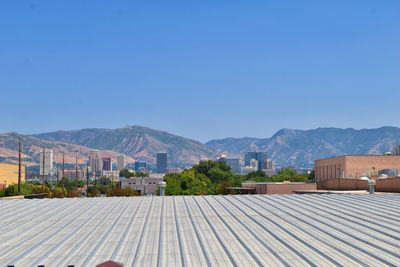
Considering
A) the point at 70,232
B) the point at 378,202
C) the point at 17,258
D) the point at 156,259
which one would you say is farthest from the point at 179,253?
the point at 378,202

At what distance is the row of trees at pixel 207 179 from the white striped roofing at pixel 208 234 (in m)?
91.5

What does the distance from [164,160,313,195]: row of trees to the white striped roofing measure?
9152cm

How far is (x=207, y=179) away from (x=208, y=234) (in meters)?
133

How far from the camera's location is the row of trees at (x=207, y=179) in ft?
402

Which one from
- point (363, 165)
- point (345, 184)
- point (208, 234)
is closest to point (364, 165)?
point (363, 165)

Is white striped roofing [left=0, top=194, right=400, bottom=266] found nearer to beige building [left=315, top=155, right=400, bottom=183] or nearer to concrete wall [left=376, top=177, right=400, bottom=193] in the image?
concrete wall [left=376, top=177, right=400, bottom=193]

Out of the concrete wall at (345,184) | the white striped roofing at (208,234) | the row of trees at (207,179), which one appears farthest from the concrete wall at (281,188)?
the white striped roofing at (208,234)

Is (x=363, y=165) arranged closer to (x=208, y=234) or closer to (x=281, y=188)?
(x=281, y=188)

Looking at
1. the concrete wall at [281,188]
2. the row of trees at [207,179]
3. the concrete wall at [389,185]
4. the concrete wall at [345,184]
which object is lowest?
the row of trees at [207,179]

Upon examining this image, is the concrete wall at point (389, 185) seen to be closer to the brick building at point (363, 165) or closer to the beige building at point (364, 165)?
the brick building at point (363, 165)

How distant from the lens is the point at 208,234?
1636cm

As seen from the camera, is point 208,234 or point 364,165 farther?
point 364,165

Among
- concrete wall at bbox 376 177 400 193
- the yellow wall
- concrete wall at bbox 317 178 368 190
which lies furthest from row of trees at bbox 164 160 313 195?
concrete wall at bbox 376 177 400 193

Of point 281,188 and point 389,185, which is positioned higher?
point 389,185
